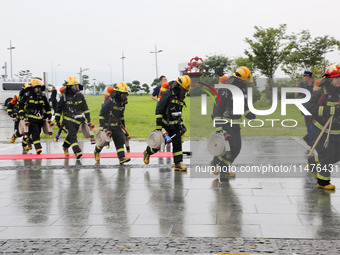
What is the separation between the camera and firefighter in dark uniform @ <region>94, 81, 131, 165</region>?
37.1ft

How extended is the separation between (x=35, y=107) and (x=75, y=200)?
21.0 feet

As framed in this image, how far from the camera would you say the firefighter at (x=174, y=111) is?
33.2ft

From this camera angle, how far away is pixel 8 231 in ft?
19.6

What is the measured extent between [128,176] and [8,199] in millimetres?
2679

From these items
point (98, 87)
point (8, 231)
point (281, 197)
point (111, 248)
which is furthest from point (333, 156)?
point (98, 87)

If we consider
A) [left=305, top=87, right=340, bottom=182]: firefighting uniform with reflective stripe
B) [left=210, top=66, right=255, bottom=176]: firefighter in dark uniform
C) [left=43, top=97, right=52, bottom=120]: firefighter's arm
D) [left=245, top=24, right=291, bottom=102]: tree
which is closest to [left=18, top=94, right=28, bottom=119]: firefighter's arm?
[left=43, top=97, right=52, bottom=120]: firefighter's arm

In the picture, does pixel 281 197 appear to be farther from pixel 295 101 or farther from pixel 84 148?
pixel 84 148

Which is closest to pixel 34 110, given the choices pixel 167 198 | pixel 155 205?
pixel 167 198

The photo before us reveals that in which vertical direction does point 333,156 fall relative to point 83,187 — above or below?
above

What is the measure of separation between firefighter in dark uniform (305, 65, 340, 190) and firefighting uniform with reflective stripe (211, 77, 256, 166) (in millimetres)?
1514

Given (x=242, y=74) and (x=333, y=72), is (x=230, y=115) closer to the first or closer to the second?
(x=242, y=74)

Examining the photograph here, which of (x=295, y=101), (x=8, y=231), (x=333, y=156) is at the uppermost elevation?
(x=295, y=101)

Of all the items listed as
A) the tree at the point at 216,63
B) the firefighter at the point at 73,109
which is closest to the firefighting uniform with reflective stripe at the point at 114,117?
the firefighter at the point at 73,109

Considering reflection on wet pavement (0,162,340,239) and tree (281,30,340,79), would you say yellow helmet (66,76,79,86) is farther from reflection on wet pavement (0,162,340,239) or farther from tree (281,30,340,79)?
tree (281,30,340,79)
